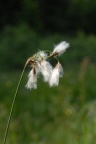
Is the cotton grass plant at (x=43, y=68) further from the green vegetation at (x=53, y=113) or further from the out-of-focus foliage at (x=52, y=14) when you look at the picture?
the out-of-focus foliage at (x=52, y=14)

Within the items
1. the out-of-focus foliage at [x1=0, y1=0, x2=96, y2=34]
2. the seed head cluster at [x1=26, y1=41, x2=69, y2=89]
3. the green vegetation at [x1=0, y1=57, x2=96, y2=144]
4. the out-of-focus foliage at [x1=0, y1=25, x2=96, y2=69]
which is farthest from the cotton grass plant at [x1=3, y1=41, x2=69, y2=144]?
the out-of-focus foliage at [x1=0, y1=0, x2=96, y2=34]

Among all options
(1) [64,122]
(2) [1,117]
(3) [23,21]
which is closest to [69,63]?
(3) [23,21]

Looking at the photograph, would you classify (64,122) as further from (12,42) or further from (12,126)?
(12,42)

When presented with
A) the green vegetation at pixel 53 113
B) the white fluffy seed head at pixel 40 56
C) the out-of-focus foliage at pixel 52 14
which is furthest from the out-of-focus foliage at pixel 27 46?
the white fluffy seed head at pixel 40 56

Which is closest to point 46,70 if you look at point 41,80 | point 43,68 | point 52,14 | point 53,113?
point 43,68

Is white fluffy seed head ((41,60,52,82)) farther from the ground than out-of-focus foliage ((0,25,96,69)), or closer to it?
closer to it

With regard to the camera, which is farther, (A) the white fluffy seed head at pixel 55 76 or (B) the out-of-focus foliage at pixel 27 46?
(B) the out-of-focus foliage at pixel 27 46

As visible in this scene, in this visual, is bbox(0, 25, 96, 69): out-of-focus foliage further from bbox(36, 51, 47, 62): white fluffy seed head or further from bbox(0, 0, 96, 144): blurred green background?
bbox(36, 51, 47, 62): white fluffy seed head

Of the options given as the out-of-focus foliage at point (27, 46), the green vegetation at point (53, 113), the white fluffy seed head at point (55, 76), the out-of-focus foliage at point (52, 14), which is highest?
the out-of-focus foliage at point (52, 14)
